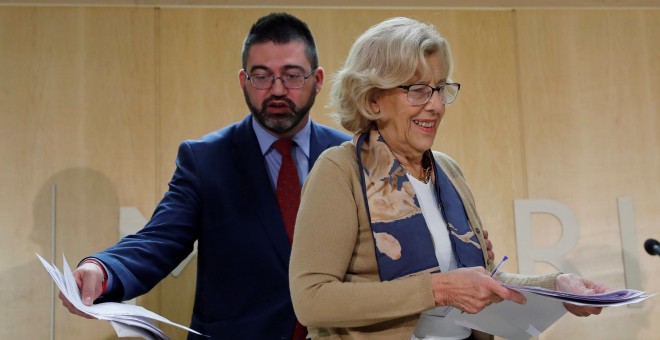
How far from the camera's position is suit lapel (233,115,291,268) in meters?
2.29

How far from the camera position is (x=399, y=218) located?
64.5 inches

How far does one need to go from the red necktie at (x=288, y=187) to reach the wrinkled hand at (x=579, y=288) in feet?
2.61

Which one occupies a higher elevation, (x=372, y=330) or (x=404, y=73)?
(x=404, y=73)

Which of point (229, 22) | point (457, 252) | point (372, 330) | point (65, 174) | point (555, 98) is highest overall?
point (229, 22)

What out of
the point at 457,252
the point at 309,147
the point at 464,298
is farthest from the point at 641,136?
the point at 464,298

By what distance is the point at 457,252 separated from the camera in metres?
1.68

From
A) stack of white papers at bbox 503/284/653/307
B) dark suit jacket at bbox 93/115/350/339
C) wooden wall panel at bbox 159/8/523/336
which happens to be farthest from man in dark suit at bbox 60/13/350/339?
stack of white papers at bbox 503/284/653/307

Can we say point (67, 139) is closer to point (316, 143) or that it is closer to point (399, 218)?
point (316, 143)

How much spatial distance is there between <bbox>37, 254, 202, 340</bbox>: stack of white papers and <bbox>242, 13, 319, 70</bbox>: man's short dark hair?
1.01 m

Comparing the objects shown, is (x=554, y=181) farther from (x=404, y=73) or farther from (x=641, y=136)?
(x=404, y=73)

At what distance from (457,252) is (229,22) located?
6.58ft

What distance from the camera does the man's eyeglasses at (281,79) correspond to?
94.3 inches

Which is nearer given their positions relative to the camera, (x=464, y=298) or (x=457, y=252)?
(x=464, y=298)

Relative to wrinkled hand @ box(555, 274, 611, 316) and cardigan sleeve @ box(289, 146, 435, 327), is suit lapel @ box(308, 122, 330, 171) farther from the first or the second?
wrinkled hand @ box(555, 274, 611, 316)
